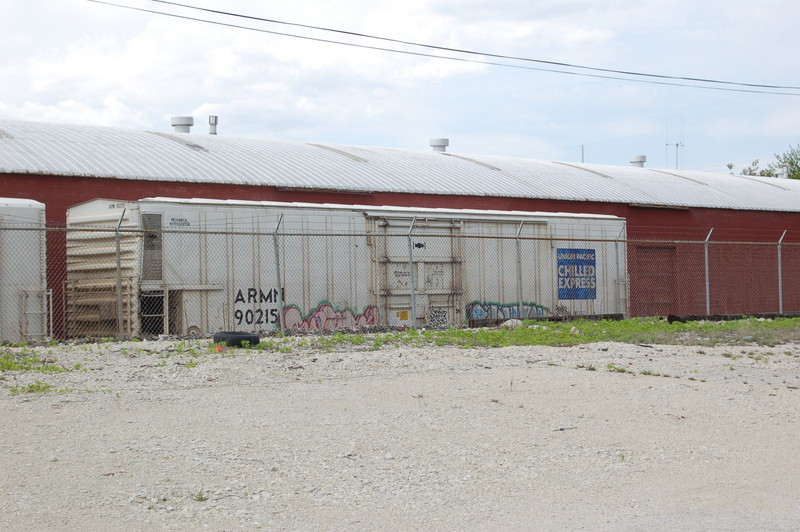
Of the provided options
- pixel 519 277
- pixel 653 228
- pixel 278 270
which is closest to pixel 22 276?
pixel 278 270

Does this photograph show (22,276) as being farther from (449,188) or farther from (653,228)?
(653,228)

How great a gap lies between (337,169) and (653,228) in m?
11.0

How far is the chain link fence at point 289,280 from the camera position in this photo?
16766mm

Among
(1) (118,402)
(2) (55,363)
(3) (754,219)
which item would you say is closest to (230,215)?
(2) (55,363)

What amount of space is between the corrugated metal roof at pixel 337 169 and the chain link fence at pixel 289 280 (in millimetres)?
3241

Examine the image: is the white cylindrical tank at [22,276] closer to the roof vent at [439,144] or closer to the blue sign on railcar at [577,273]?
the blue sign on railcar at [577,273]

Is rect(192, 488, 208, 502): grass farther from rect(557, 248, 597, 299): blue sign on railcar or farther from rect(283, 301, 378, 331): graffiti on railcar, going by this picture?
rect(557, 248, 597, 299): blue sign on railcar

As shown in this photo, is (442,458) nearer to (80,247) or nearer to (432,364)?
(432,364)

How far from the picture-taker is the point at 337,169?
26656mm

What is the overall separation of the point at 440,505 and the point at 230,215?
1249 centimetres

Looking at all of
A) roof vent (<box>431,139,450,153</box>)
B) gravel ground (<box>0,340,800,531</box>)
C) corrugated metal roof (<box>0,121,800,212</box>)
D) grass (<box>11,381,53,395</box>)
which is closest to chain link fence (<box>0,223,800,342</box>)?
corrugated metal roof (<box>0,121,800,212</box>)

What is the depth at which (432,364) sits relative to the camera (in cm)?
1286

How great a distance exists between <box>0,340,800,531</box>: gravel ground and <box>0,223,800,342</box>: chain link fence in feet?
13.5

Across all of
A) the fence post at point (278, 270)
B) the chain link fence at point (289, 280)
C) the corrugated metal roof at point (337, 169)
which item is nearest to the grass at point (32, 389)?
the chain link fence at point (289, 280)
